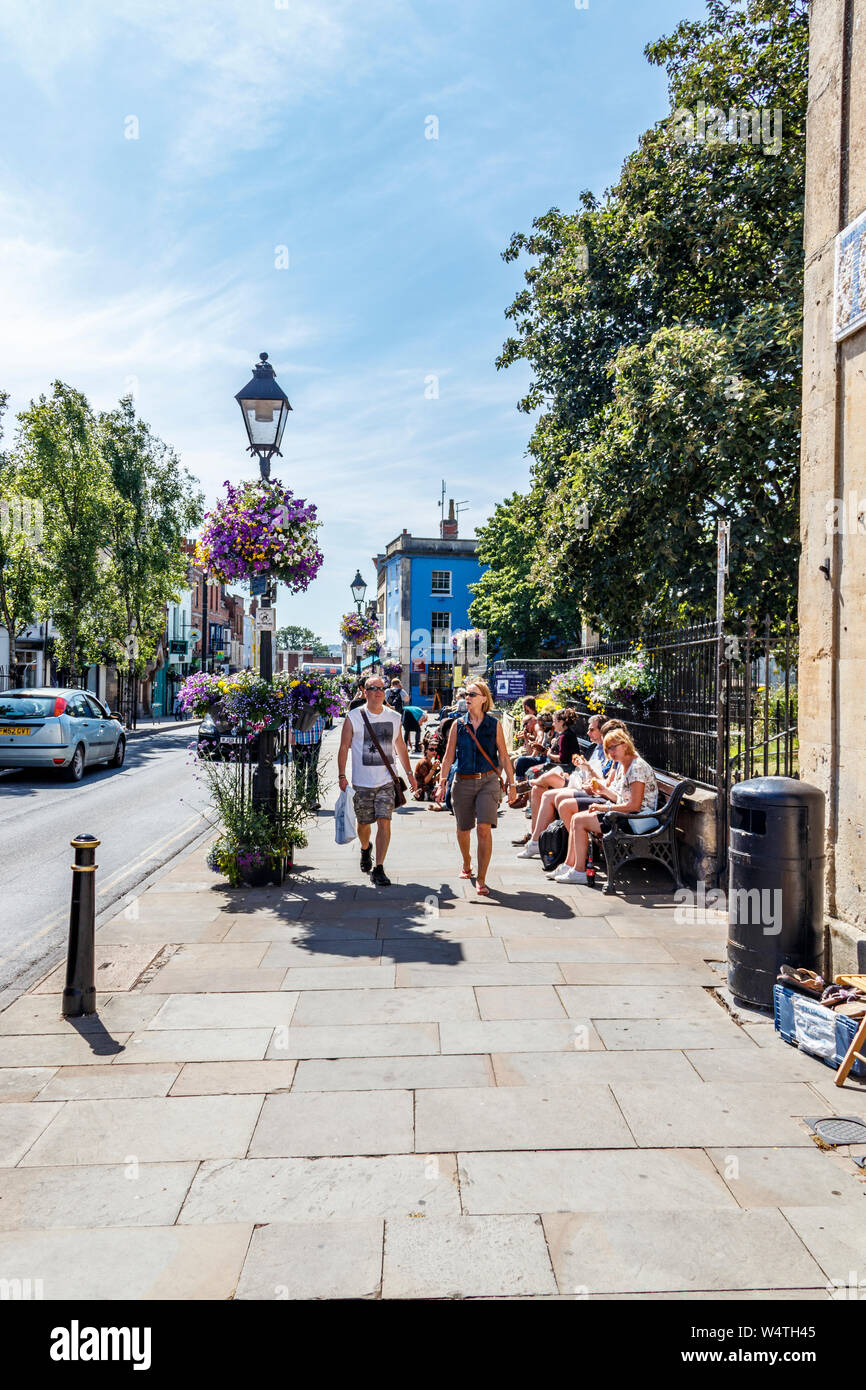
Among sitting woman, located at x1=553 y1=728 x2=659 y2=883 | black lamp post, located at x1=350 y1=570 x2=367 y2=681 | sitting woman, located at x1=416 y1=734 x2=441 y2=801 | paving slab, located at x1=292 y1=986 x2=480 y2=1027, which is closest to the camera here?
paving slab, located at x1=292 y1=986 x2=480 y2=1027

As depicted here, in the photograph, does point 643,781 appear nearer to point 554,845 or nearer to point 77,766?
point 554,845

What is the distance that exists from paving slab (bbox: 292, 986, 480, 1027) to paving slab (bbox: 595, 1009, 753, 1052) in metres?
0.35

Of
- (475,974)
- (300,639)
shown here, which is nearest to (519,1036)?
(475,974)

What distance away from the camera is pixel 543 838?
8898mm

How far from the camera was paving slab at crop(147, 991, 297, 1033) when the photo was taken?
4887 millimetres

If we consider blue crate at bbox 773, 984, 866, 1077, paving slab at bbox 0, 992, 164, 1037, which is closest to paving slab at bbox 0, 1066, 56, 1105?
paving slab at bbox 0, 992, 164, 1037

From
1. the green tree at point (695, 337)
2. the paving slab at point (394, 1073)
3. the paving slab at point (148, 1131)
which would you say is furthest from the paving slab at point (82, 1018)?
the green tree at point (695, 337)

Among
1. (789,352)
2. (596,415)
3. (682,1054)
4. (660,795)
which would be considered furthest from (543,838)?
(596,415)

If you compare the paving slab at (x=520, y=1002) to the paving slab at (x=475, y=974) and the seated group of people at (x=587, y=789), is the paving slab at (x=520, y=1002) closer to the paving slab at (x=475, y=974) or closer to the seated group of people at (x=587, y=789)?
the paving slab at (x=475, y=974)

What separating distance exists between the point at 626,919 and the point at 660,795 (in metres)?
1.93

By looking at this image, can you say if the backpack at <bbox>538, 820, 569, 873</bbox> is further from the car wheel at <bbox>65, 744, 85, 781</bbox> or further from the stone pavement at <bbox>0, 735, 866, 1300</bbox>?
the car wheel at <bbox>65, 744, 85, 781</bbox>

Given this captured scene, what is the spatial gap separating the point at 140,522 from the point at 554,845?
30.2 m

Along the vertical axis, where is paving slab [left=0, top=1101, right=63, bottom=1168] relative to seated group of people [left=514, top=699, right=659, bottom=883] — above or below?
below
